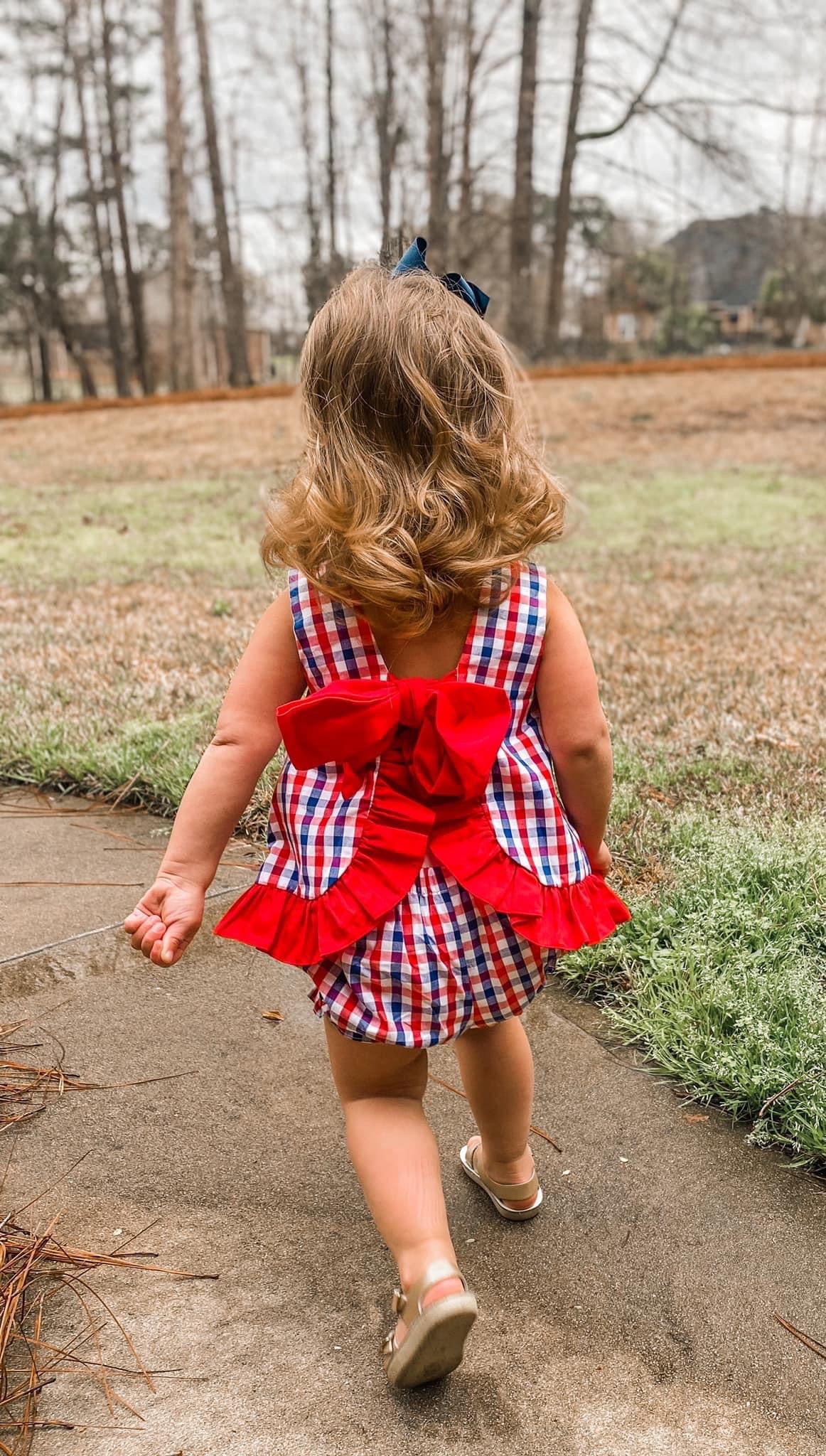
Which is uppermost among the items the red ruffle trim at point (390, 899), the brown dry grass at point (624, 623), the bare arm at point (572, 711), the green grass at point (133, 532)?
the bare arm at point (572, 711)

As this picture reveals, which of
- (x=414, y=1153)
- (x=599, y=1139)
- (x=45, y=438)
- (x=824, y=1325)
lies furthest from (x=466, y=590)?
(x=45, y=438)

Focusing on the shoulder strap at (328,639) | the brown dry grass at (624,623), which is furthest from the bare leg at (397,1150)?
the brown dry grass at (624,623)

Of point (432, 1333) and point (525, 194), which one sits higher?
point (525, 194)

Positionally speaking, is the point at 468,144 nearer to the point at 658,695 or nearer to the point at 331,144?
the point at 331,144

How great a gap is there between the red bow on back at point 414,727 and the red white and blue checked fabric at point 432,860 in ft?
0.19

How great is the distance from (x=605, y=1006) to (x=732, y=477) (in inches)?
341

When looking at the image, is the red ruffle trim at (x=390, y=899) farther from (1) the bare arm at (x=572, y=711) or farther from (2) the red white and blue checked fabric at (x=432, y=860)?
(1) the bare arm at (x=572, y=711)

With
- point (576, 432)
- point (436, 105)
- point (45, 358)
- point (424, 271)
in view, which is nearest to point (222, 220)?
point (436, 105)

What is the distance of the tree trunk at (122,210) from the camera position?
23.2 m

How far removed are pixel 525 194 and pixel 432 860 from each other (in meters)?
19.6

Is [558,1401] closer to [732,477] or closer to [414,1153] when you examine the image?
[414,1153]

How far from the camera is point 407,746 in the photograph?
1438 mm

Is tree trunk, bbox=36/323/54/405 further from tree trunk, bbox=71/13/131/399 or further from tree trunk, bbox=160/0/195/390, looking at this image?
tree trunk, bbox=160/0/195/390

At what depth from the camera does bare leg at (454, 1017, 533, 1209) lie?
61.6 inches
